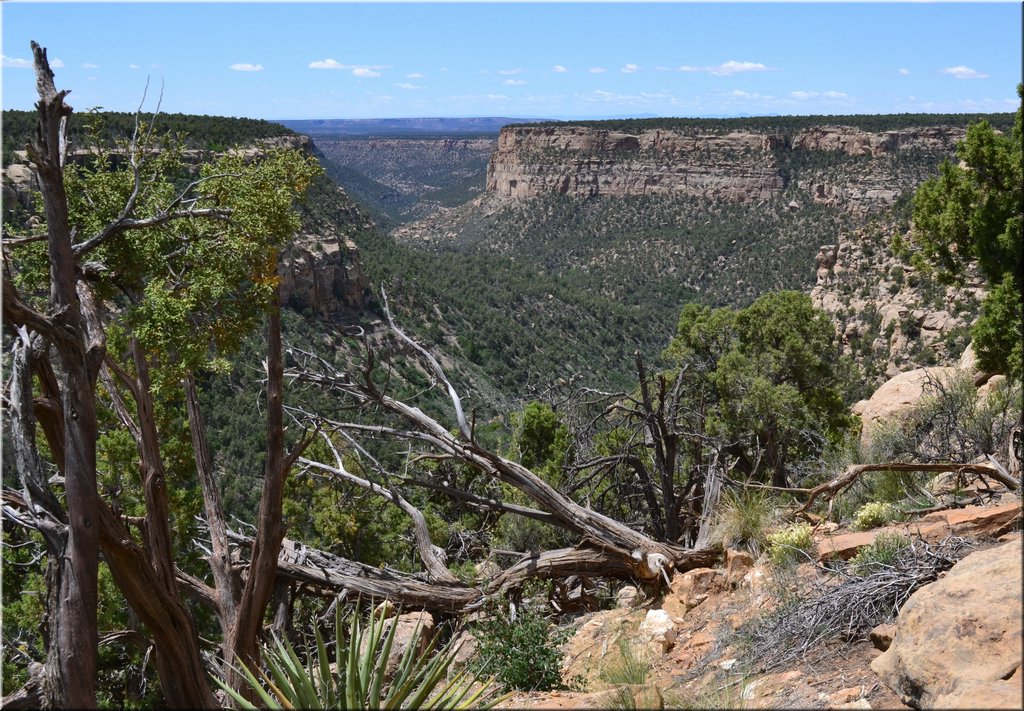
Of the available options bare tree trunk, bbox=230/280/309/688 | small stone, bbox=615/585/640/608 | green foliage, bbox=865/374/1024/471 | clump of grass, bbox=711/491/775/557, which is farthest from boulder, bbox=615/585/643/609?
bare tree trunk, bbox=230/280/309/688

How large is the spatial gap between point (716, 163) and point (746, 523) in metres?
84.6

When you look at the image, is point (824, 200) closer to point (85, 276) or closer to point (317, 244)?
point (317, 244)

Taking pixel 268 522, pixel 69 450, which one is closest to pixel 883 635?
pixel 268 522

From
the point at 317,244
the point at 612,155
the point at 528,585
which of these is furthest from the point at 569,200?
the point at 528,585

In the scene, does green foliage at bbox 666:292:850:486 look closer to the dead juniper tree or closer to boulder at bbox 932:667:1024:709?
the dead juniper tree

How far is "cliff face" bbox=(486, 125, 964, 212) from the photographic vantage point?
6538 cm

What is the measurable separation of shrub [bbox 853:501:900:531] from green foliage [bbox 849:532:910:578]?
3.38 feet

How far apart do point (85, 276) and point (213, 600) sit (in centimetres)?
308

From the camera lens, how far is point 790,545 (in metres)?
6.28

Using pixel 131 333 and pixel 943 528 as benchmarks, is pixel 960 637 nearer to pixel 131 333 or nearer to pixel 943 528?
pixel 943 528

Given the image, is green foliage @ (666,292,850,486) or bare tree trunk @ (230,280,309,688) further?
green foliage @ (666,292,850,486)

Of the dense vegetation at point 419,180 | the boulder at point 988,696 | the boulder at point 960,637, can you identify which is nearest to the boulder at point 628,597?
the boulder at point 960,637

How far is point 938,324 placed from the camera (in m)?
28.8

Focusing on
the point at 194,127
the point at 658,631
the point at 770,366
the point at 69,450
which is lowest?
the point at 658,631
